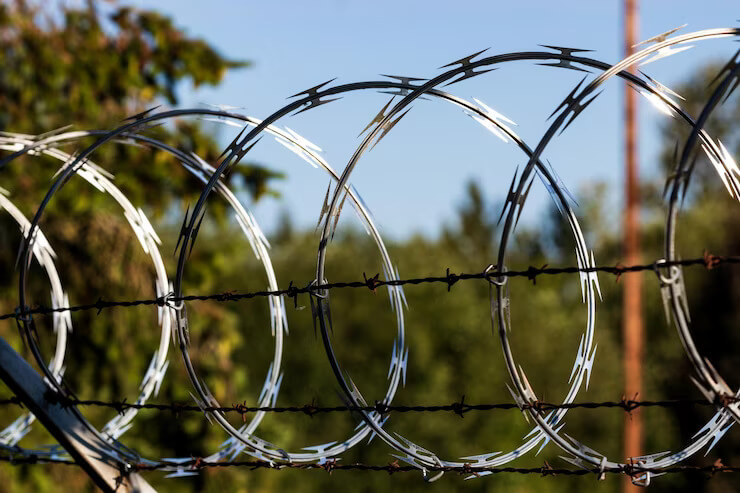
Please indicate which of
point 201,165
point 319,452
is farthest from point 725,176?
point 201,165

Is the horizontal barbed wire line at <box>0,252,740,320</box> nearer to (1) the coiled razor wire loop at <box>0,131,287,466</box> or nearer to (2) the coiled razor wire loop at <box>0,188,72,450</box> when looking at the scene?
(2) the coiled razor wire loop at <box>0,188,72,450</box>

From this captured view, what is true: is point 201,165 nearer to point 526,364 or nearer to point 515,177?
point 515,177

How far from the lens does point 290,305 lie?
102 ft

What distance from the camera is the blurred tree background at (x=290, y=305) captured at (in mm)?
10062

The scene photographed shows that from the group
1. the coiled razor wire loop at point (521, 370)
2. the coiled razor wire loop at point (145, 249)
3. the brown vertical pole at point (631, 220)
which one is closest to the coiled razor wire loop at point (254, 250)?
the coiled razor wire loop at point (145, 249)

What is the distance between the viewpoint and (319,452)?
11.1 ft

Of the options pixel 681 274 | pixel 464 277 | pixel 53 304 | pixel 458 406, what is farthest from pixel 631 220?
pixel 681 274

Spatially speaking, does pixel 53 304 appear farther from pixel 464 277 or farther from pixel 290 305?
pixel 290 305

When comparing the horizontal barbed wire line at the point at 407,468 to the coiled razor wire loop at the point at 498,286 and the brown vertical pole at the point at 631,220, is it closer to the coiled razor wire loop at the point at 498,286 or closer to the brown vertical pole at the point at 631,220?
the coiled razor wire loop at the point at 498,286

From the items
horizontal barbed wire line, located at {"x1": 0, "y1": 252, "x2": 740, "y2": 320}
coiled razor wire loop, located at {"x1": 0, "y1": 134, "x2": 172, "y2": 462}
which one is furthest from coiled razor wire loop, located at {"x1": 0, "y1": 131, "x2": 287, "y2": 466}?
horizontal barbed wire line, located at {"x1": 0, "y1": 252, "x2": 740, "y2": 320}

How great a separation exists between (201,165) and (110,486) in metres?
1.38

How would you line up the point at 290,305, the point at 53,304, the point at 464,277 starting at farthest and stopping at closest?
the point at 290,305 < the point at 53,304 < the point at 464,277

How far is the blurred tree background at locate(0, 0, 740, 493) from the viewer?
10062 mm

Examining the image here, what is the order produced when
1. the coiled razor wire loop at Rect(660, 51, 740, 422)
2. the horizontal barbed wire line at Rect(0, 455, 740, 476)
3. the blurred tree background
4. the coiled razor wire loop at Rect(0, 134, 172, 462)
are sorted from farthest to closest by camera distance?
the blurred tree background → the coiled razor wire loop at Rect(0, 134, 172, 462) → the horizontal barbed wire line at Rect(0, 455, 740, 476) → the coiled razor wire loop at Rect(660, 51, 740, 422)
